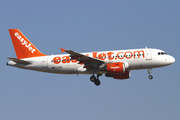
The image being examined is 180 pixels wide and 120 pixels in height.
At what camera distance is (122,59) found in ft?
159

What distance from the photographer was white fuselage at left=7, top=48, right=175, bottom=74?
48.1 m

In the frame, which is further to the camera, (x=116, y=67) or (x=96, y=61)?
(x=96, y=61)

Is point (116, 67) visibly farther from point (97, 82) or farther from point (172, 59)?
point (172, 59)

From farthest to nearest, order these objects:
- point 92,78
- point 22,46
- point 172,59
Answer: point 22,46, point 92,78, point 172,59

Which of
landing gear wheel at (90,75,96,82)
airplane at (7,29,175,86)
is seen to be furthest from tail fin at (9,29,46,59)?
landing gear wheel at (90,75,96,82)

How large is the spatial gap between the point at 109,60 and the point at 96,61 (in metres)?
1.97

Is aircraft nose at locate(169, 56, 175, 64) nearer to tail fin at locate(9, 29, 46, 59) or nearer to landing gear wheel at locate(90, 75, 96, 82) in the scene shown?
landing gear wheel at locate(90, 75, 96, 82)

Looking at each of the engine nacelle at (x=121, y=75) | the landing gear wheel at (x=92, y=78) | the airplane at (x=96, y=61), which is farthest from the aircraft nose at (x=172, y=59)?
the landing gear wheel at (x=92, y=78)

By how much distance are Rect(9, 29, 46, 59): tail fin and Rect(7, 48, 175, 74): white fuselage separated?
6.67 ft

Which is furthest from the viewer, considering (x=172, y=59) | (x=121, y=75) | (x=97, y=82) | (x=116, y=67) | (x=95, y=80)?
(x=121, y=75)

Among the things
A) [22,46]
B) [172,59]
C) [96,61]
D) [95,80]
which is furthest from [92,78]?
[22,46]

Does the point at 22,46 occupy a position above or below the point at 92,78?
above

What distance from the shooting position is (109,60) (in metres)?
48.9

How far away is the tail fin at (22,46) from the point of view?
53.7 metres
